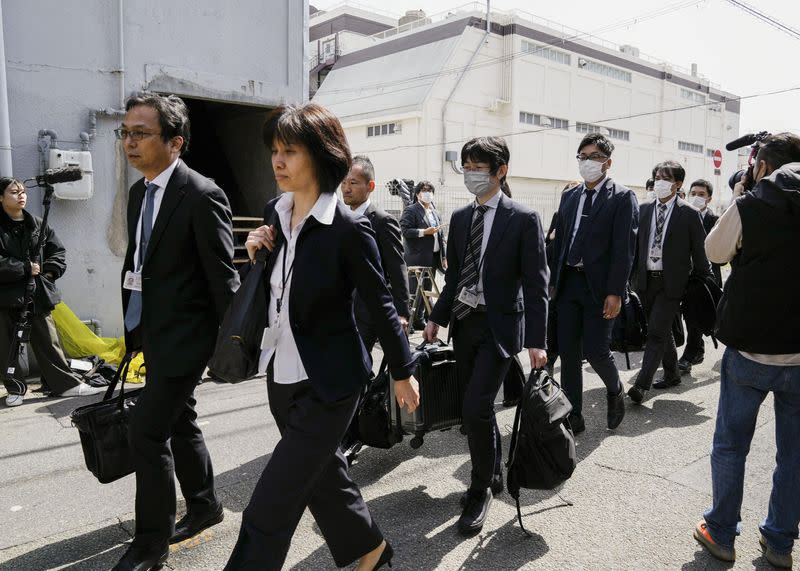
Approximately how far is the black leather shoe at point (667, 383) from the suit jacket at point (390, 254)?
10.5 ft

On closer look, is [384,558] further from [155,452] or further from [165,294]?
[165,294]

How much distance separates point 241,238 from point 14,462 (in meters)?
5.12

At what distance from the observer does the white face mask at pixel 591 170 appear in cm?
466

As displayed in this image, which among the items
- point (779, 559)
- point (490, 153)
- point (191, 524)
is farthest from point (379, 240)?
point (779, 559)

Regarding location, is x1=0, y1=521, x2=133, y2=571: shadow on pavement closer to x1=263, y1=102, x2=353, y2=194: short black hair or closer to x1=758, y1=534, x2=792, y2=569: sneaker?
x1=263, y1=102, x2=353, y2=194: short black hair

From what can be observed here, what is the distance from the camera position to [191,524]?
3.18 m

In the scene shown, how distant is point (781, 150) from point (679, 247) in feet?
9.67

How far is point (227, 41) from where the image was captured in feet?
24.2

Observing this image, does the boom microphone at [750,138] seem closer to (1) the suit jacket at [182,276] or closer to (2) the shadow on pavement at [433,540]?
(2) the shadow on pavement at [433,540]

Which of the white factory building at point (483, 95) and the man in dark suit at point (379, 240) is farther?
the white factory building at point (483, 95)

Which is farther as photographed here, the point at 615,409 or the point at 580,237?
the point at 615,409

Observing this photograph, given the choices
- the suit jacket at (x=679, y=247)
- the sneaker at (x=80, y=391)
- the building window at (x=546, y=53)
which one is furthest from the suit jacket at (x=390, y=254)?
the building window at (x=546, y=53)

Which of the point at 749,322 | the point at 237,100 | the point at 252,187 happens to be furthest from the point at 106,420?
the point at 252,187

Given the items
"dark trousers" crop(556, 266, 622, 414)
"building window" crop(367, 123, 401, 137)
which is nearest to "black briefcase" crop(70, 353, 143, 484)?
"dark trousers" crop(556, 266, 622, 414)
